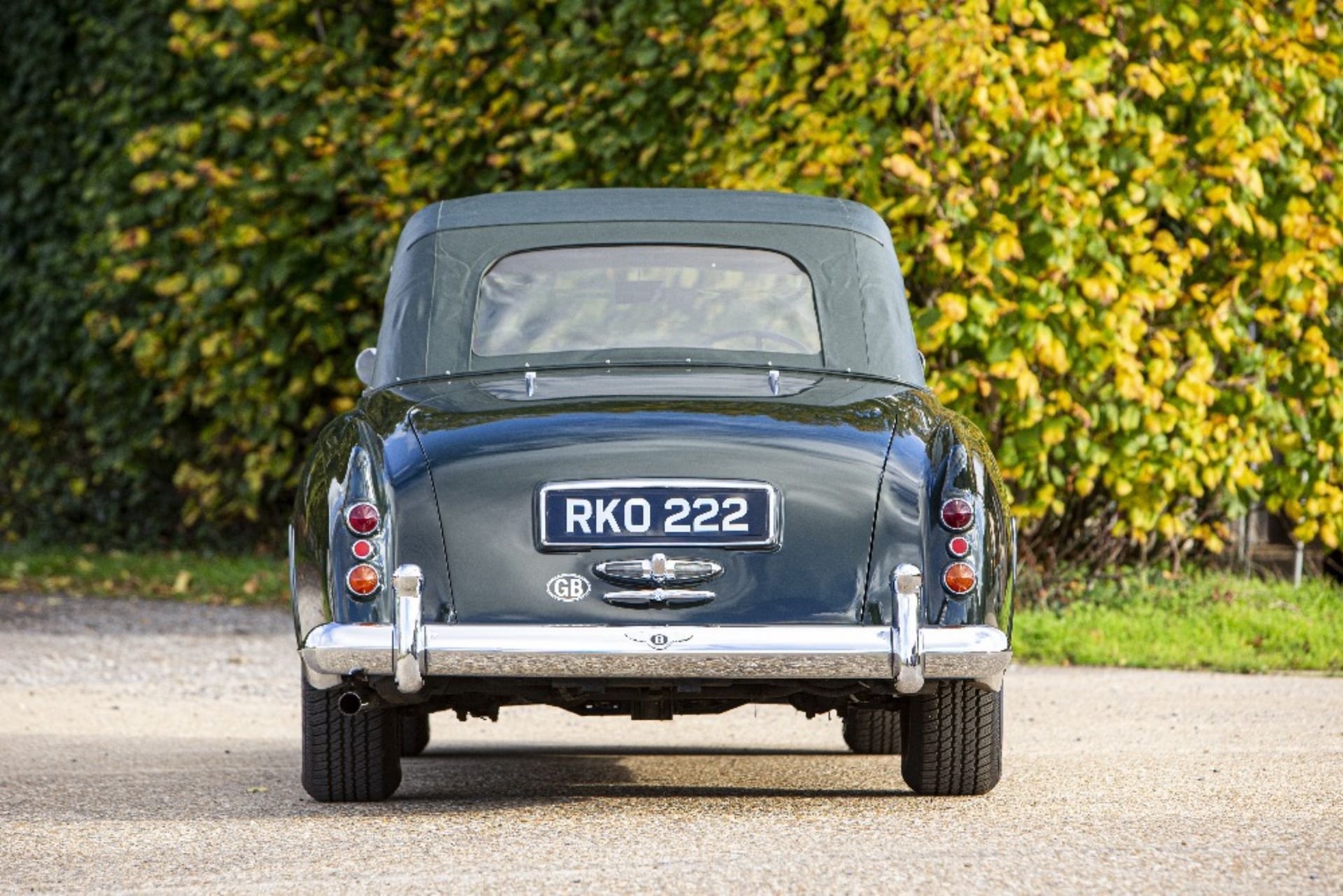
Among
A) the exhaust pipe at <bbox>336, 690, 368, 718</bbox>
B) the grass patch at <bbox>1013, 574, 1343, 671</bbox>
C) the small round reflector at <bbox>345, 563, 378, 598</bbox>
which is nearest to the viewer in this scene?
the small round reflector at <bbox>345, 563, 378, 598</bbox>

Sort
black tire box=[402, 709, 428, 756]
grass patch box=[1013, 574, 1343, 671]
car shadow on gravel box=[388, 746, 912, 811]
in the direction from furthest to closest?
grass patch box=[1013, 574, 1343, 671] → black tire box=[402, 709, 428, 756] → car shadow on gravel box=[388, 746, 912, 811]

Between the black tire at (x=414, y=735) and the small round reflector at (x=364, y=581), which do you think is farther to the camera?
the black tire at (x=414, y=735)

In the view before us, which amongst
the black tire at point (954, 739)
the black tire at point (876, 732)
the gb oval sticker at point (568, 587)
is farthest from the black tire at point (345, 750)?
the black tire at point (876, 732)

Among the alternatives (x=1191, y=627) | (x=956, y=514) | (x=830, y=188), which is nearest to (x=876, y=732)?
(x=956, y=514)

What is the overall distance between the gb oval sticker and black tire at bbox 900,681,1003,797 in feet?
3.35

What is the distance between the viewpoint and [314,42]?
1380 cm

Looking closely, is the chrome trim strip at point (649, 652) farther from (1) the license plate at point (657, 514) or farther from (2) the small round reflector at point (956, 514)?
(2) the small round reflector at point (956, 514)

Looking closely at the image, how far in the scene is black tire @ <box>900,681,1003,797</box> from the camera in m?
5.64

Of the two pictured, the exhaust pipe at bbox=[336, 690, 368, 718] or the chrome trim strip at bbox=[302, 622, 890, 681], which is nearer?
the chrome trim strip at bbox=[302, 622, 890, 681]

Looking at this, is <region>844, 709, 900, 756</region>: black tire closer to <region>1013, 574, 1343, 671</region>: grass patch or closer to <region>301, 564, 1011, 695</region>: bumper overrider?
<region>301, 564, 1011, 695</region>: bumper overrider

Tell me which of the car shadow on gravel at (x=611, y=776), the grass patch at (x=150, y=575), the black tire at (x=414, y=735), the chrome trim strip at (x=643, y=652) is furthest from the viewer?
→ the grass patch at (x=150, y=575)

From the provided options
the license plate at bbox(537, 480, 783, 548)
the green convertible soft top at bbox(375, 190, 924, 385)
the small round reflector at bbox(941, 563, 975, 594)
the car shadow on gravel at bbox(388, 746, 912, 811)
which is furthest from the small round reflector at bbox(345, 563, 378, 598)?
the small round reflector at bbox(941, 563, 975, 594)

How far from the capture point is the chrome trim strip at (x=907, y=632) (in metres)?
5.14

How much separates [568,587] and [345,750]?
Answer: 972mm
